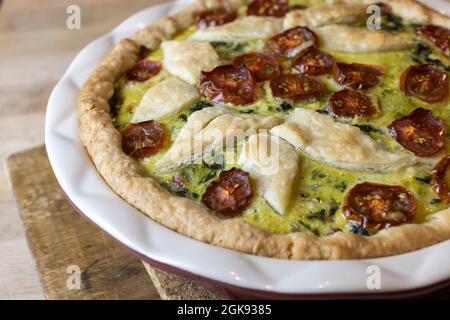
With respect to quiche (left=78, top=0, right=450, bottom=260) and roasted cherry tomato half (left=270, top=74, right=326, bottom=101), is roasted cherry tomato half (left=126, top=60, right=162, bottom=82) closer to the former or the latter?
quiche (left=78, top=0, right=450, bottom=260)

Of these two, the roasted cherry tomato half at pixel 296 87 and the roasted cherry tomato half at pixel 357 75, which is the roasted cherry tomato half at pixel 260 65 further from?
the roasted cherry tomato half at pixel 357 75

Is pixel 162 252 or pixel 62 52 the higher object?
pixel 162 252

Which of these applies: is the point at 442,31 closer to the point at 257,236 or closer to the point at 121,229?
the point at 257,236

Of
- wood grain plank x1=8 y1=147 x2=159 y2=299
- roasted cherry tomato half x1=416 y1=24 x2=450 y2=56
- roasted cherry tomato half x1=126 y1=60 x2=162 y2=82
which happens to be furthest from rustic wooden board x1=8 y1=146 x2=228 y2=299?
roasted cherry tomato half x1=416 y1=24 x2=450 y2=56

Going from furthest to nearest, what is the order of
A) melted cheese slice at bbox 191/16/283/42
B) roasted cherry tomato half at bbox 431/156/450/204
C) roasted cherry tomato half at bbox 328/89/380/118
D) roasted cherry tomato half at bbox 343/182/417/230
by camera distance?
melted cheese slice at bbox 191/16/283/42
roasted cherry tomato half at bbox 328/89/380/118
roasted cherry tomato half at bbox 431/156/450/204
roasted cherry tomato half at bbox 343/182/417/230

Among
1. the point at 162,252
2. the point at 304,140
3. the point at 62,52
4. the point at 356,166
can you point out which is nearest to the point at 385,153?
the point at 356,166

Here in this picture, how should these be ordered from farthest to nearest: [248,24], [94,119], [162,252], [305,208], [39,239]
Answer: [248,24]
[39,239]
[94,119]
[305,208]
[162,252]
